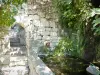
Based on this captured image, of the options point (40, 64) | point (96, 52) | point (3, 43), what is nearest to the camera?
point (40, 64)

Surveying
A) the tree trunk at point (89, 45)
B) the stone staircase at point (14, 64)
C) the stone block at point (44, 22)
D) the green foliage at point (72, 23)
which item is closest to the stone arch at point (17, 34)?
the stone block at point (44, 22)

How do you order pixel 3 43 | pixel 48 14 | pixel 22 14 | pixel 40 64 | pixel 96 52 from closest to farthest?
pixel 40 64, pixel 3 43, pixel 96 52, pixel 22 14, pixel 48 14

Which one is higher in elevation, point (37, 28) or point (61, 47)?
point (37, 28)

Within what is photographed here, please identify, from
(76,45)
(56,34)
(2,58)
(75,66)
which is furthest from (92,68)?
(56,34)

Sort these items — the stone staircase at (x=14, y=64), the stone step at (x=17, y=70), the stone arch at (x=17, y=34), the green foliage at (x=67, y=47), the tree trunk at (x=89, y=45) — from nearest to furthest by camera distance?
the stone staircase at (x=14, y=64) → the stone step at (x=17, y=70) → the tree trunk at (x=89, y=45) → the green foliage at (x=67, y=47) → the stone arch at (x=17, y=34)

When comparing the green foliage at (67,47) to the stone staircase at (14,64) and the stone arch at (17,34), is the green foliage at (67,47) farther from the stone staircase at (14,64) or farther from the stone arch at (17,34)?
the stone arch at (17,34)

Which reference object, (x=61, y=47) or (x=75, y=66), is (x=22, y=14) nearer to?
(x=61, y=47)

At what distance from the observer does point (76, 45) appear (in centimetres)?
609

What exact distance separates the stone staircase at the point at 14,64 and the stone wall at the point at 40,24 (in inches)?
53.8

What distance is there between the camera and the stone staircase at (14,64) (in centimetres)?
409

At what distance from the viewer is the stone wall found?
634cm

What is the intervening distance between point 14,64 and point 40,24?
6.82ft

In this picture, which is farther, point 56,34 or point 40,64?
point 56,34

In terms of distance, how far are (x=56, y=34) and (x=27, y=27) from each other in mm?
862
